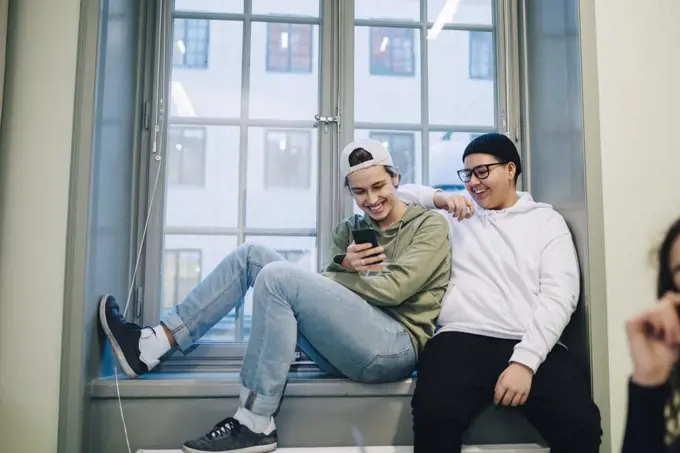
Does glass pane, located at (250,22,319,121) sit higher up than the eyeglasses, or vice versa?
glass pane, located at (250,22,319,121)

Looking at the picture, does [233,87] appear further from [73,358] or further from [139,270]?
[73,358]

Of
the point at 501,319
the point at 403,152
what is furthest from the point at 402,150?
the point at 501,319

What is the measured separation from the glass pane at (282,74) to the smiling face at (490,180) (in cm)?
59

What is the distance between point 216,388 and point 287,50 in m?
1.08

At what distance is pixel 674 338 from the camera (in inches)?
14.9

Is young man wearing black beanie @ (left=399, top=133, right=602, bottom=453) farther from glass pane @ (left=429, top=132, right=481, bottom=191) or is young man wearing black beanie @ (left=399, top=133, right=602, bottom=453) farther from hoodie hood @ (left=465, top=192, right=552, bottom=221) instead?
glass pane @ (left=429, top=132, right=481, bottom=191)

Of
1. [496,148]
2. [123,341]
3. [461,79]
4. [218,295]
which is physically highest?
[461,79]

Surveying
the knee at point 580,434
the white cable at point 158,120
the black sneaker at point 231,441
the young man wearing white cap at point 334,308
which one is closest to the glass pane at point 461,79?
the young man wearing white cap at point 334,308

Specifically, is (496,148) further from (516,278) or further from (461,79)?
(461,79)

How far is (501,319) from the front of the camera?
1.43 meters

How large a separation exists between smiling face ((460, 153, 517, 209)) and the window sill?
1.67 ft

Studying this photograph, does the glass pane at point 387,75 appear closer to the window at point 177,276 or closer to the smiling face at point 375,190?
the smiling face at point 375,190

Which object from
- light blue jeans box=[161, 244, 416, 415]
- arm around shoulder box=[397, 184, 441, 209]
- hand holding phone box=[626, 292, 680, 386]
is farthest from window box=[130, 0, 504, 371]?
hand holding phone box=[626, 292, 680, 386]

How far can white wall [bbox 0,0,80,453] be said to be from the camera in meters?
1.42
